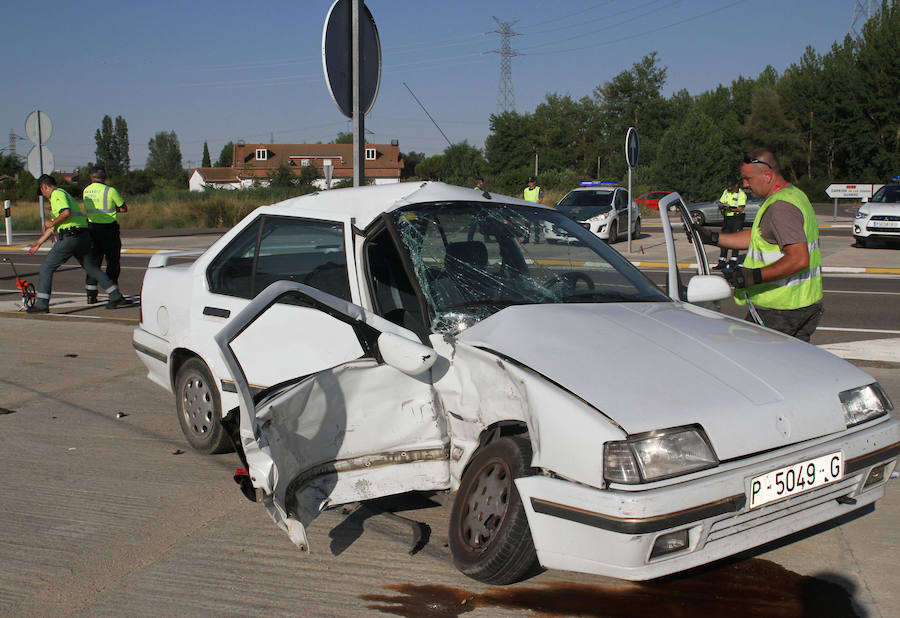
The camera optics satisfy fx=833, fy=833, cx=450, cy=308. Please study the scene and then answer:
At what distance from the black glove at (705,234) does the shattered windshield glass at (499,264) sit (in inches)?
28.8

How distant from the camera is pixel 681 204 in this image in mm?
4781

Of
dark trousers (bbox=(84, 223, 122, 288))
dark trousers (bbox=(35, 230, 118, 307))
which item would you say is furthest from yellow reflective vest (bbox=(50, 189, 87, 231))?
dark trousers (bbox=(84, 223, 122, 288))

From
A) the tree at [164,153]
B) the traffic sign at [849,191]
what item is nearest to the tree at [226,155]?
the tree at [164,153]

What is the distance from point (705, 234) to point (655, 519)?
2.78 metres

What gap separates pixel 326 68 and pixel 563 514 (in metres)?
4.20

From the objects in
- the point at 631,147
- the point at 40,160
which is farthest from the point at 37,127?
the point at 631,147

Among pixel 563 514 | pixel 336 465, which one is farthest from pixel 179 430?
pixel 563 514

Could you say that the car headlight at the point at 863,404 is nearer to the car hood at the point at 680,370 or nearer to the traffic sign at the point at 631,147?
the car hood at the point at 680,370

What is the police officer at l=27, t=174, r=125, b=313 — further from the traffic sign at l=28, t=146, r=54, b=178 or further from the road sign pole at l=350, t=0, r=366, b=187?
the traffic sign at l=28, t=146, r=54, b=178

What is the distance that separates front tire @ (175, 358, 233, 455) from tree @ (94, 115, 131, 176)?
389ft

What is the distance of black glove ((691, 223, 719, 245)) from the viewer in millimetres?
4962

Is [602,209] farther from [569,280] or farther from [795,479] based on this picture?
[795,479]

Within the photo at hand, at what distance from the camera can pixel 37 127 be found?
19.0 metres

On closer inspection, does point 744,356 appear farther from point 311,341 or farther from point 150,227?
point 150,227
